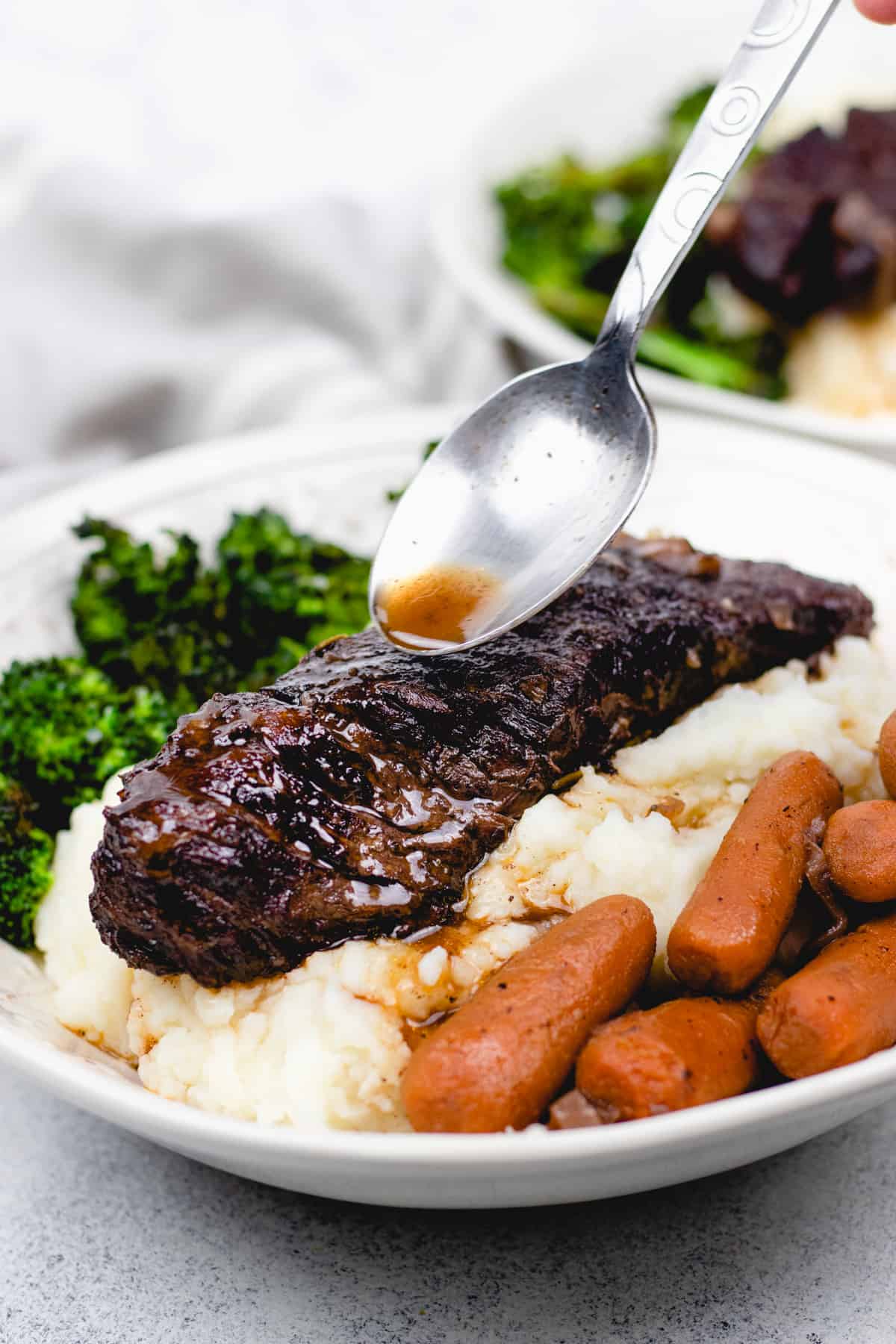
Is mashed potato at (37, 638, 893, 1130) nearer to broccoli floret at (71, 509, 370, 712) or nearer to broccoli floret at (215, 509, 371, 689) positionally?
broccoli floret at (71, 509, 370, 712)

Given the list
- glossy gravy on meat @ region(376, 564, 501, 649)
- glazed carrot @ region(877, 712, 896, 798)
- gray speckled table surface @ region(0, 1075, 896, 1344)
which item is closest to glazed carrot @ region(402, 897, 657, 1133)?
gray speckled table surface @ region(0, 1075, 896, 1344)

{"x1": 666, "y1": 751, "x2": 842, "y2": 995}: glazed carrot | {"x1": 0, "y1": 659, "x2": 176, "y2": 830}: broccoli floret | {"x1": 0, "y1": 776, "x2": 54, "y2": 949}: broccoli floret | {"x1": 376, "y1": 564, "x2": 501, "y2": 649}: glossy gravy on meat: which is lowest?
{"x1": 0, "y1": 776, "x2": 54, "y2": 949}: broccoli floret

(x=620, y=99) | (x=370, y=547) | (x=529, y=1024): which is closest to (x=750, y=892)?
(x=529, y=1024)

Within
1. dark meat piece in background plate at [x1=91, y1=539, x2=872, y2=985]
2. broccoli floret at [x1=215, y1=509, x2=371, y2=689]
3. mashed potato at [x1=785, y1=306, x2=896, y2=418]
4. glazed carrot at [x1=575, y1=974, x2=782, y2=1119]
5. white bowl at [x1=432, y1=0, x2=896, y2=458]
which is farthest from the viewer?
white bowl at [x1=432, y1=0, x2=896, y2=458]

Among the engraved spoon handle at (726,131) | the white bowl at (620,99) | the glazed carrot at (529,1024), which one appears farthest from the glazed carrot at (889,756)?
the white bowl at (620,99)

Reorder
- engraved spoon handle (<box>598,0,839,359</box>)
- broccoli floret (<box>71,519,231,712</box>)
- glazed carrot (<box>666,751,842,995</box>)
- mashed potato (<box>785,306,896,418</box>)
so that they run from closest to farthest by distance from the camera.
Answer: glazed carrot (<box>666,751,842,995</box>) < engraved spoon handle (<box>598,0,839,359</box>) < broccoli floret (<box>71,519,231,712</box>) < mashed potato (<box>785,306,896,418</box>)

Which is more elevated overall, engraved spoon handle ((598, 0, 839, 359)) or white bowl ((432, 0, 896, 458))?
engraved spoon handle ((598, 0, 839, 359))

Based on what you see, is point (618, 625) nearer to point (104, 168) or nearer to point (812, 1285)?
point (812, 1285)

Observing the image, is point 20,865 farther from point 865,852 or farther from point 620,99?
point 620,99
